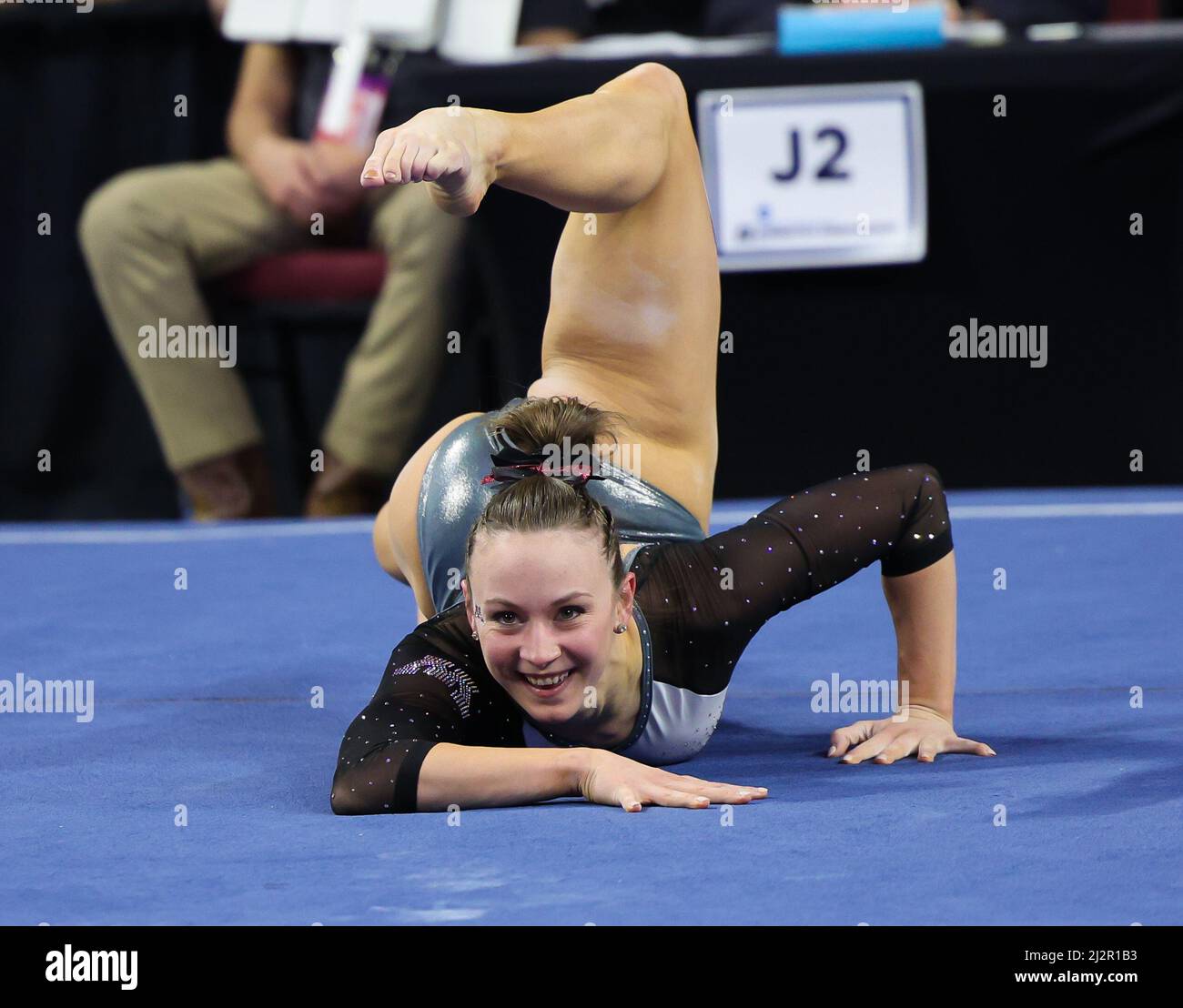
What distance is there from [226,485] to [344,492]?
1.08 feet

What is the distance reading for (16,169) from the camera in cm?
497

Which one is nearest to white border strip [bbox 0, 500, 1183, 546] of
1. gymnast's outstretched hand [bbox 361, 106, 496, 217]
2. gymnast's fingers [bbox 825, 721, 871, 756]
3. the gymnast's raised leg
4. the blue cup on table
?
the blue cup on table

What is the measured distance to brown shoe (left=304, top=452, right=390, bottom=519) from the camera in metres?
4.78

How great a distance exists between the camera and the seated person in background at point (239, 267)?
15.3 ft

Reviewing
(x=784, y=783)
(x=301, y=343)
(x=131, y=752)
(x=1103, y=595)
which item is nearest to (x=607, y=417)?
(x=784, y=783)

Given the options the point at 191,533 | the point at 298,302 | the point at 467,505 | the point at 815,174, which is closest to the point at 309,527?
the point at 191,533

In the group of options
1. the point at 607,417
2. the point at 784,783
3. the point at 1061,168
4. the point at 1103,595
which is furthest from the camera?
the point at 1061,168

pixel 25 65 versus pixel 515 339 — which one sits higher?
pixel 25 65

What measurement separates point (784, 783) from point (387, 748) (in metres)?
0.51

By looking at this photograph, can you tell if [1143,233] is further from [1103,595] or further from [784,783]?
[784,783]

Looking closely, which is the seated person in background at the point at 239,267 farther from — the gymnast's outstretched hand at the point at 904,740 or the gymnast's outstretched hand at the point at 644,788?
the gymnast's outstretched hand at the point at 644,788

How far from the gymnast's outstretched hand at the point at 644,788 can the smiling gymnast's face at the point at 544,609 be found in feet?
0.27

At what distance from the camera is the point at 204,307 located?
4.78 metres

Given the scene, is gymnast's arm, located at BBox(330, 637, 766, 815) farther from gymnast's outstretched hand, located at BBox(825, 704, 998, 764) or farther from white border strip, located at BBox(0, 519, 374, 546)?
white border strip, located at BBox(0, 519, 374, 546)
